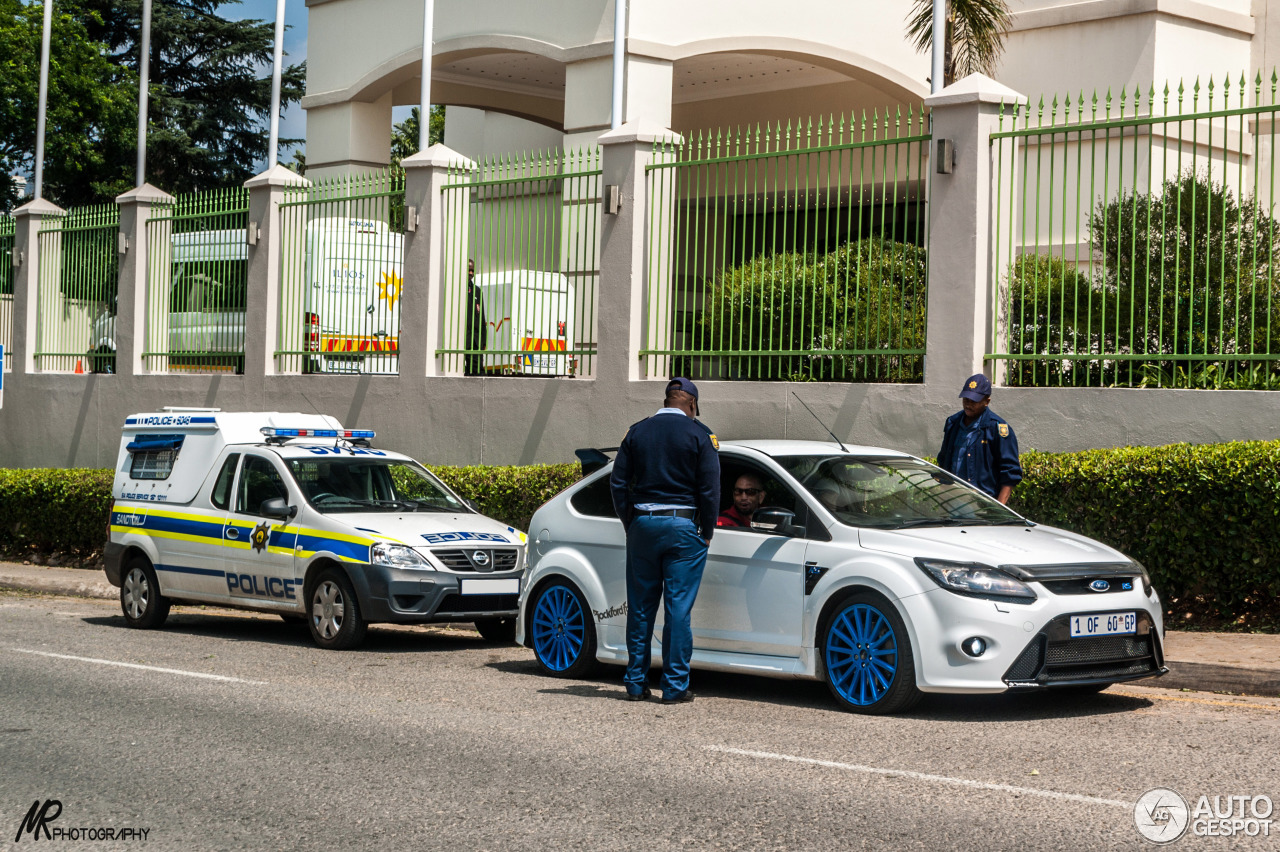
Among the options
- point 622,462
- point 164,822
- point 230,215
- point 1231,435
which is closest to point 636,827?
point 164,822

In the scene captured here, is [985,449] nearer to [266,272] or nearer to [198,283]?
[266,272]

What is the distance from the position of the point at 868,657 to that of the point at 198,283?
1568 centimetres

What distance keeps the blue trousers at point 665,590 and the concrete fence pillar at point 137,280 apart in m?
15.0

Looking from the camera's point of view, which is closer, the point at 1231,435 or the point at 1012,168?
the point at 1231,435

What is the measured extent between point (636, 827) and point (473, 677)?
435 cm

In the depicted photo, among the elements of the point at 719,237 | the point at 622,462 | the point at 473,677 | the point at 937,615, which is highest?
the point at 719,237

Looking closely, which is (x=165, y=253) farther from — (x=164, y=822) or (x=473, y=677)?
(x=164, y=822)

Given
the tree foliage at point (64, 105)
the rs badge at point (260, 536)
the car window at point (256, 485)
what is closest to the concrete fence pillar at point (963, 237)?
the car window at point (256, 485)

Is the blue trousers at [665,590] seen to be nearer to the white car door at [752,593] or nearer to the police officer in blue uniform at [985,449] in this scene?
the white car door at [752,593]

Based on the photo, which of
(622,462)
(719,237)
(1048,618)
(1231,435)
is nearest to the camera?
(1048,618)

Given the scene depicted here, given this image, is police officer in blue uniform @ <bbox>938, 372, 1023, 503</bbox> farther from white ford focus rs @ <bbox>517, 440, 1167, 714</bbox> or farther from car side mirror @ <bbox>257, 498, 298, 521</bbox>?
car side mirror @ <bbox>257, 498, 298, 521</bbox>

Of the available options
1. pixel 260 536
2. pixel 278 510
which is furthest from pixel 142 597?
pixel 278 510

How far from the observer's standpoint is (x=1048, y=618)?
757 cm

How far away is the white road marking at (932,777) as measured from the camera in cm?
597
